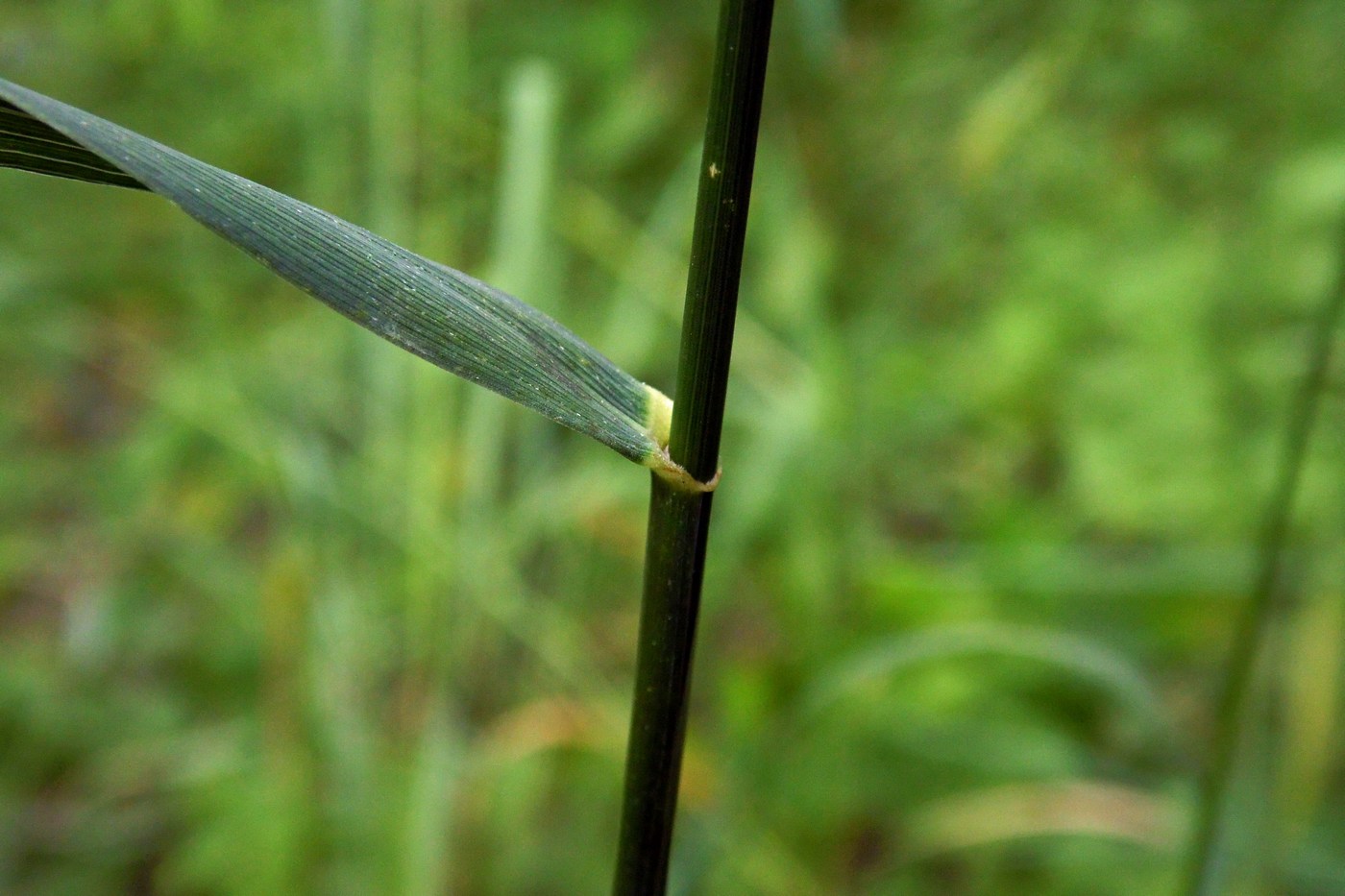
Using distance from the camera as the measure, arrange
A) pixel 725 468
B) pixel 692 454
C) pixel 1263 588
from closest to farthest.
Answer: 1. pixel 692 454
2. pixel 1263 588
3. pixel 725 468

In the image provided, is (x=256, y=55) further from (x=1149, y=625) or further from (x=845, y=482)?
(x=1149, y=625)

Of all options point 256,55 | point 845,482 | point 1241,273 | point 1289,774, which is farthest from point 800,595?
point 256,55

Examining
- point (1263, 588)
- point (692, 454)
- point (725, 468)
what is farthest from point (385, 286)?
point (725, 468)

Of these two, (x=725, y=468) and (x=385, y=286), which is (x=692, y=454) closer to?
(x=385, y=286)

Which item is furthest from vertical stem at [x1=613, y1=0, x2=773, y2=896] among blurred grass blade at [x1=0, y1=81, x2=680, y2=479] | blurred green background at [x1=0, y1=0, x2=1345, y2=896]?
blurred green background at [x1=0, y1=0, x2=1345, y2=896]

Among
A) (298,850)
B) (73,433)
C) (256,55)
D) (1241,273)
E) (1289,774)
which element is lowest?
(298,850)

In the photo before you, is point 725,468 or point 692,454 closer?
point 692,454
